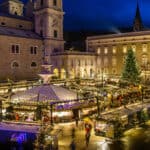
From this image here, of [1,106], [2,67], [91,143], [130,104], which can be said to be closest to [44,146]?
[91,143]

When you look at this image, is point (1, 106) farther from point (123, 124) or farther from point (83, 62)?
point (83, 62)

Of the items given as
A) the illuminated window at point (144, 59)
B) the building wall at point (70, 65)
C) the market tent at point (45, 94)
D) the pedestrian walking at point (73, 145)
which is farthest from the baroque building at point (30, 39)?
the pedestrian walking at point (73, 145)

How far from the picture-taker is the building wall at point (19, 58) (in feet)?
165

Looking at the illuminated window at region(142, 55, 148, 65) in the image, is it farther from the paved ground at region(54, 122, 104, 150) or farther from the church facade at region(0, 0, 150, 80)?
the paved ground at region(54, 122, 104, 150)

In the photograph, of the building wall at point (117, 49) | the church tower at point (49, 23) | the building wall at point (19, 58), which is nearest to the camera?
the building wall at point (19, 58)

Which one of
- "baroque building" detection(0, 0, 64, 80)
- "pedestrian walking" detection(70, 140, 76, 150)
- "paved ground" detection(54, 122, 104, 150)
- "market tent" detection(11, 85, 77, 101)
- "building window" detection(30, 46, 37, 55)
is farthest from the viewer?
"building window" detection(30, 46, 37, 55)

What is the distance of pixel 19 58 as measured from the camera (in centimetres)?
5369

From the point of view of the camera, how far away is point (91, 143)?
16.8 meters

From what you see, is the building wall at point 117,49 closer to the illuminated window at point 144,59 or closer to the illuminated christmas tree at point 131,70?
the illuminated window at point 144,59

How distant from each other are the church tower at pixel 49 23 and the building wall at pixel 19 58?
2.40 meters

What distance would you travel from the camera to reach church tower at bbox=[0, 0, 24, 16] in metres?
71.9

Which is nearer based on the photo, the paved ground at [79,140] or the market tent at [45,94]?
the paved ground at [79,140]

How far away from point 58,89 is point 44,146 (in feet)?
34.5

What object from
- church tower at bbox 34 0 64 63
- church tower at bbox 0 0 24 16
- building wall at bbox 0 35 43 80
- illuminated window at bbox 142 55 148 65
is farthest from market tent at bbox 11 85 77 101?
church tower at bbox 0 0 24 16
